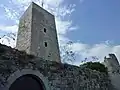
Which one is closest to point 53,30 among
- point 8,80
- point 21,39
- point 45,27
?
point 45,27

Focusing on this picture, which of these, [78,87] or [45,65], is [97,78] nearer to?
[78,87]

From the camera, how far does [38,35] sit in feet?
57.8

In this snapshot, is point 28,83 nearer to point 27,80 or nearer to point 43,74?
point 27,80

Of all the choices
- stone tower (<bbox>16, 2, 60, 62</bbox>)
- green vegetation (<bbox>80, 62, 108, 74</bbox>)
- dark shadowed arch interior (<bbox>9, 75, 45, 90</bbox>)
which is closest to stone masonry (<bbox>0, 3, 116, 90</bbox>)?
dark shadowed arch interior (<bbox>9, 75, 45, 90</bbox>)

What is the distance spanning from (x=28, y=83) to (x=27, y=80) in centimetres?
11

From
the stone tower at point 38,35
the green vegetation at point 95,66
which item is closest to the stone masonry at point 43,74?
the green vegetation at point 95,66

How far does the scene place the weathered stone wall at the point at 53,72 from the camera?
16.1ft

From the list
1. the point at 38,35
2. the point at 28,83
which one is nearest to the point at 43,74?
the point at 28,83

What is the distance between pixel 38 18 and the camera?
61.1ft

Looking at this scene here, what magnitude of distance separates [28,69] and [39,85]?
29.0 inches

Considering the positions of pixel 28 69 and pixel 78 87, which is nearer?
pixel 28 69

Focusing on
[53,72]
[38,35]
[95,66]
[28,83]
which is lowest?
[28,83]

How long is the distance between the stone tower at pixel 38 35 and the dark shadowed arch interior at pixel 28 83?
10346 mm

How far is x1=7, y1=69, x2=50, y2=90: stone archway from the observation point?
486 centimetres
